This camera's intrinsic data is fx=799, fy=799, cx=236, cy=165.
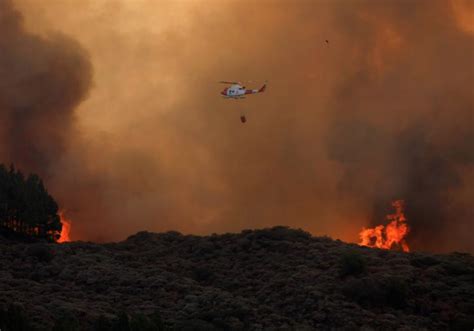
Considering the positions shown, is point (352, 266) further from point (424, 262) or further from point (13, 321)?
point (13, 321)

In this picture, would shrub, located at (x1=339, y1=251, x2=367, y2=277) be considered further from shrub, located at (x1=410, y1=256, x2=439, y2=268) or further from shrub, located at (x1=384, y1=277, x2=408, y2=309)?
shrub, located at (x1=410, y1=256, x2=439, y2=268)

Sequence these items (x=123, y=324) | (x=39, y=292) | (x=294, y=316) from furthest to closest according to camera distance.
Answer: (x=39, y=292) < (x=294, y=316) < (x=123, y=324)

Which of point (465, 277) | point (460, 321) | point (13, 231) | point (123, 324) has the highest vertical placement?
point (13, 231)

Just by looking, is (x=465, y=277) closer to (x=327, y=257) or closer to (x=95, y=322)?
(x=327, y=257)

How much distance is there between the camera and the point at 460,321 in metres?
62.3

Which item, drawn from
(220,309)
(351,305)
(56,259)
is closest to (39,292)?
(56,259)

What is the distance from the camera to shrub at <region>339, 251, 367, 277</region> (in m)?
73.9

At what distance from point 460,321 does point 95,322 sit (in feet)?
92.3

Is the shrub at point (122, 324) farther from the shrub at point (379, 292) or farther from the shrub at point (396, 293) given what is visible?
the shrub at point (396, 293)

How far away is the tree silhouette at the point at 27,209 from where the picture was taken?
10144 cm

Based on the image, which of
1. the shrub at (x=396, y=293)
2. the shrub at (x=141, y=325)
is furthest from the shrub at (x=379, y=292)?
the shrub at (x=141, y=325)

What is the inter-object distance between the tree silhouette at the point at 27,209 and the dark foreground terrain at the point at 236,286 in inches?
521

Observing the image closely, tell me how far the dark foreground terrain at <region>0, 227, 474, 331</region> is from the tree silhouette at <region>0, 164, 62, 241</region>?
13.2m

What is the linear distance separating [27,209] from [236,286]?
37855 mm
